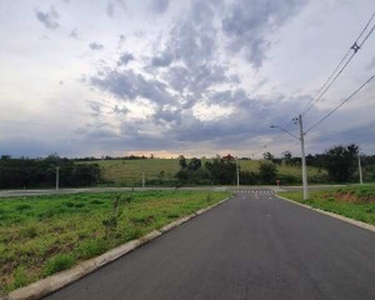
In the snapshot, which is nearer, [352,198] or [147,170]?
[352,198]

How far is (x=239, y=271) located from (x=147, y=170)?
121877 millimetres

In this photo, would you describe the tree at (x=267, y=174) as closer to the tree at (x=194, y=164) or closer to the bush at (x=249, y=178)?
the bush at (x=249, y=178)

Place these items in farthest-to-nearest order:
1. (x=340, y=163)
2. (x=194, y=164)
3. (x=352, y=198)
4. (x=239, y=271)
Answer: (x=194, y=164), (x=340, y=163), (x=352, y=198), (x=239, y=271)

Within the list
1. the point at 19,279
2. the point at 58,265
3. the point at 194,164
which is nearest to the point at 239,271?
the point at 58,265

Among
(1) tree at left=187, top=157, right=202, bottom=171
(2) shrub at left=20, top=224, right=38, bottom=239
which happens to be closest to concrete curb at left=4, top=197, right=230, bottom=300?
(2) shrub at left=20, top=224, right=38, bottom=239

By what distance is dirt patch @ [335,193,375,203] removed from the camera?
35.1 meters

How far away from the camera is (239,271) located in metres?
8.34

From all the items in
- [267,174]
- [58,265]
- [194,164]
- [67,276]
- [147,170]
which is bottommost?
[67,276]

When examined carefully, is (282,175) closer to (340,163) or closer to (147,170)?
(340,163)

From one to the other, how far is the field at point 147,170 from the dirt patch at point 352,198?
227ft

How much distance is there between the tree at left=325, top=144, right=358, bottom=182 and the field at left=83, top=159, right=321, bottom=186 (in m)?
7.61

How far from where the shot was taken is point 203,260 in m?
9.65

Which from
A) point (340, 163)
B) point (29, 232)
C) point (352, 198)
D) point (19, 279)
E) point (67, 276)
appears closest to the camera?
point (19, 279)

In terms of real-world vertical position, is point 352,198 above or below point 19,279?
above
